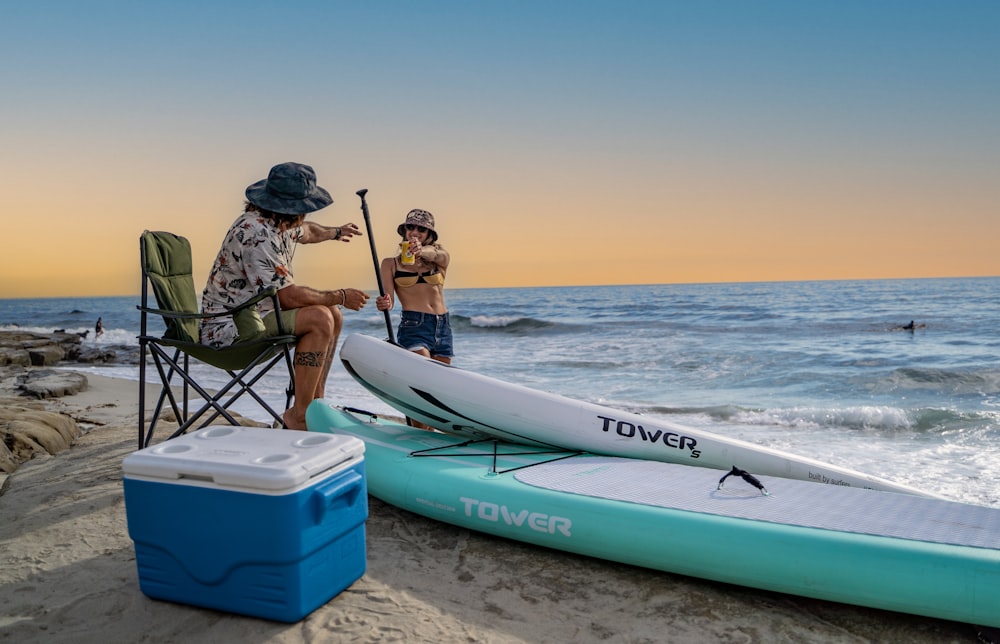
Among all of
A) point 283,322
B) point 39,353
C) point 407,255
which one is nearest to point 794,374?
point 407,255

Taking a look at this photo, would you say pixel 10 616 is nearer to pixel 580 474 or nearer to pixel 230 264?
pixel 230 264

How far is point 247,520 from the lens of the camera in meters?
2.20

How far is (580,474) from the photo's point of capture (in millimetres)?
3338

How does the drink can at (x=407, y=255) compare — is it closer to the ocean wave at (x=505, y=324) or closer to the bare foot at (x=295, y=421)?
the bare foot at (x=295, y=421)

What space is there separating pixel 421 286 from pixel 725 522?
8.80 feet

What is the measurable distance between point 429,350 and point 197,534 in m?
2.58

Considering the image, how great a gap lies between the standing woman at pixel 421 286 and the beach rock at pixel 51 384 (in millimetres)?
4808

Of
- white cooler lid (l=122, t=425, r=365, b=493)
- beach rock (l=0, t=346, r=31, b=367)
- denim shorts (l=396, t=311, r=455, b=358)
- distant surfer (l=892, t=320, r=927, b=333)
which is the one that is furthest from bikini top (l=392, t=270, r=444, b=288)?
distant surfer (l=892, t=320, r=927, b=333)

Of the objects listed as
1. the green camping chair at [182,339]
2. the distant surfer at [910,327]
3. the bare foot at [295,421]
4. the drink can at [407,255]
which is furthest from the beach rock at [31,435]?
the distant surfer at [910,327]

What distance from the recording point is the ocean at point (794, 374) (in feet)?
21.0

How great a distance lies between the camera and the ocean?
6.39 m

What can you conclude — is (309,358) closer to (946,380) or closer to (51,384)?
(51,384)

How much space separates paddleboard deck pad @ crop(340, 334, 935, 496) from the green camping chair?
534 millimetres

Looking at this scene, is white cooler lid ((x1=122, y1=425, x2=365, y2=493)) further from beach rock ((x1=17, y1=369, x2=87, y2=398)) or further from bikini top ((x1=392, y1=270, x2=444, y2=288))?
beach rock ((x1=17, y1=369, x2=87, y2=398))
